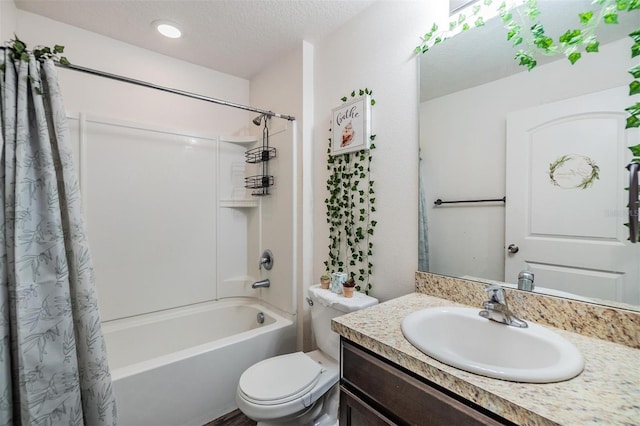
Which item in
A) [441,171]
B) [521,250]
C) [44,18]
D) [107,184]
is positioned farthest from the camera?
[107,184]

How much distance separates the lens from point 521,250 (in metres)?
1.05

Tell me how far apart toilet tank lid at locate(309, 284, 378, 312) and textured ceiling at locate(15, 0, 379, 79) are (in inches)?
64.5

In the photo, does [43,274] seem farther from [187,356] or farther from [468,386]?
[468,386]

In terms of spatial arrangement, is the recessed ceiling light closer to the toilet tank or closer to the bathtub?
the toilet tank

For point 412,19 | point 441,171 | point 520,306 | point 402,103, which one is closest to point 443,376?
point 520,306

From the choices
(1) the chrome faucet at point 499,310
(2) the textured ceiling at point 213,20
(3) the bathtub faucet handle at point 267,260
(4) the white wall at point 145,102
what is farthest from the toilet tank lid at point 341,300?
(2) the textured ceiling at point 213,20

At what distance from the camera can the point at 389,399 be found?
80 cm

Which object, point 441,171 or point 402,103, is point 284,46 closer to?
point 402,103

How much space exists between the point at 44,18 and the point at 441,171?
2.52 meters

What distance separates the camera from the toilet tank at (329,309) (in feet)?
4.71

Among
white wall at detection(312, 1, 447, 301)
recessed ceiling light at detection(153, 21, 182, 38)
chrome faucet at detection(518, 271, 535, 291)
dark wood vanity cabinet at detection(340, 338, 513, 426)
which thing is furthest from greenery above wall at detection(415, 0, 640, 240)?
recessed ceiling light at detection(153, 21, 182, 38)

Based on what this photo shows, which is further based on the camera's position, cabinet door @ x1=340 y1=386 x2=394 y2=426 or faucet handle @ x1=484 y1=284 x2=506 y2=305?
faucet handle @ x1=484 y1=284 x2=506 y2=305

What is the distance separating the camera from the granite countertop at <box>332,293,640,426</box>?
1.76ft

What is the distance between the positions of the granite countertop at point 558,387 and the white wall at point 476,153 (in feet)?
Result: 1.25
